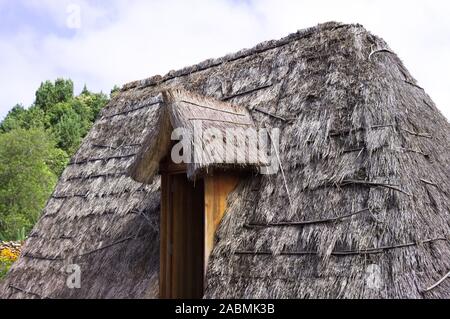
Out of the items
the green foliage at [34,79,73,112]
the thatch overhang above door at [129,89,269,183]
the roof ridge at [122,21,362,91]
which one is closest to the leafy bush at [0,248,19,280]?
the roof ridge at [122,21,362,91]

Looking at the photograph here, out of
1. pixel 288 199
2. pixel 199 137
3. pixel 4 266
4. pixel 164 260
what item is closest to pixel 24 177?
pixel 4 266

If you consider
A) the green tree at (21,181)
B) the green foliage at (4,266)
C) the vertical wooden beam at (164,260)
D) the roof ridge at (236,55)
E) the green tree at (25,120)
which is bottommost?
the vertical wooden beam at (164,260)

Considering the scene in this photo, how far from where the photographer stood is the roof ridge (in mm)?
6090

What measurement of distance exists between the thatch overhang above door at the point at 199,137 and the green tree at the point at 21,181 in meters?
16.5

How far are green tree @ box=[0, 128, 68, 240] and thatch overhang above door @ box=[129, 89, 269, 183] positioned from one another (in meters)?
16.5

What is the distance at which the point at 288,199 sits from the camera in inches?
178

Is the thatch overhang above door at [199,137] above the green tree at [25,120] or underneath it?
underneath

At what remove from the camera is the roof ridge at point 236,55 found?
6090 millimetres

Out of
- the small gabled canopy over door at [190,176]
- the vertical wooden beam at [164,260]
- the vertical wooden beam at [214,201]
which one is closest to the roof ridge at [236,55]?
the small gabled canopy over door at [190,176]

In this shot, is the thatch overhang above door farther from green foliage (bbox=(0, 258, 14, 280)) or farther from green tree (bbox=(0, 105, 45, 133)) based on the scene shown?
green tree (bbox=(0, 105, 45, 133))

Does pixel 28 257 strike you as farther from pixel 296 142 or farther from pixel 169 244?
pixel 296 142

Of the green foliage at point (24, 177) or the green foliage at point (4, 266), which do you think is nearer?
the green foliage at point (4, 266)

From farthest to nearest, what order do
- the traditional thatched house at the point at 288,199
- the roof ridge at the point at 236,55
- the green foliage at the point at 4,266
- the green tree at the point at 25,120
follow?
the green tree at the point at 25,120 → the green foliage at the point at 4,266 → the roof ridge at the point at 236,55 → the traditional thatched house at the point at 288,199

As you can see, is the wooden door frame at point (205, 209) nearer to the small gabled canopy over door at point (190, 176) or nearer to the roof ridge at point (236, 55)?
the small gabled canopy over door at point (190, 176)
